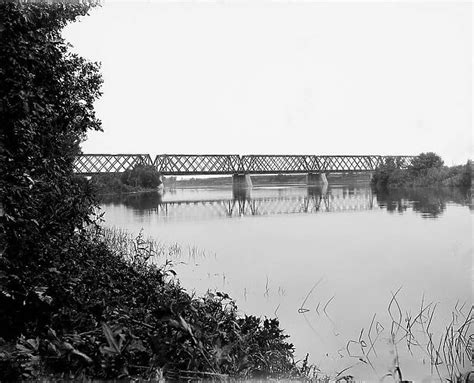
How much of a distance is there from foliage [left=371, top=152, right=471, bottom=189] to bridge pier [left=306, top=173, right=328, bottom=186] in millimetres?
32298

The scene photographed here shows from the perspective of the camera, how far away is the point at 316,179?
357 ft

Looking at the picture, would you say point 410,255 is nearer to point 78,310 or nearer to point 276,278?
point 276,278

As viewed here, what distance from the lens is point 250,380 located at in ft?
8.46

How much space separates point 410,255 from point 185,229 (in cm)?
1175

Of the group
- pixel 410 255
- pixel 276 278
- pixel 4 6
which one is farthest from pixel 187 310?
pixel 410 255

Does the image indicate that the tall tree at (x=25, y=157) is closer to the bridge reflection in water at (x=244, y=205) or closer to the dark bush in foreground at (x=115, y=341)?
the dark bush in foreground at (x=115, y=341)

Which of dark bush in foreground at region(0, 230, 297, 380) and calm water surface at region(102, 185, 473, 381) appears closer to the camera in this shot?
dark bush in foreground at region(0, 230, 297, 380)

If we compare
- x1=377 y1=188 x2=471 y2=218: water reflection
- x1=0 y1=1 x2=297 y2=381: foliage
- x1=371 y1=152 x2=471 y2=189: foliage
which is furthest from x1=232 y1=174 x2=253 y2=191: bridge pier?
x1=0 y1=1 x2=297 y2=381: foliage

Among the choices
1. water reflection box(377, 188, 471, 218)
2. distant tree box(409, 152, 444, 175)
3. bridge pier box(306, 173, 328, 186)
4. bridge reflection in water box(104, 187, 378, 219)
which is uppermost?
distant tree box(409, 152, 444, 175)

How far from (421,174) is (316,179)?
46118mm

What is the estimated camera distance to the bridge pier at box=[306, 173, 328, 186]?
348 feet

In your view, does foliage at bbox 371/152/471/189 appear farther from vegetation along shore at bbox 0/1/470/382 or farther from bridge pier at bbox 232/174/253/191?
vegetation along shore at bbox 0/1/470/382

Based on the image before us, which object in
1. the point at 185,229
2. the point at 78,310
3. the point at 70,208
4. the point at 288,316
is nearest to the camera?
the point at 78,310

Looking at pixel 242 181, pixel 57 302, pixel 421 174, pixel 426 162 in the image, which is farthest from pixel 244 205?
Answer: pixel 242 181
